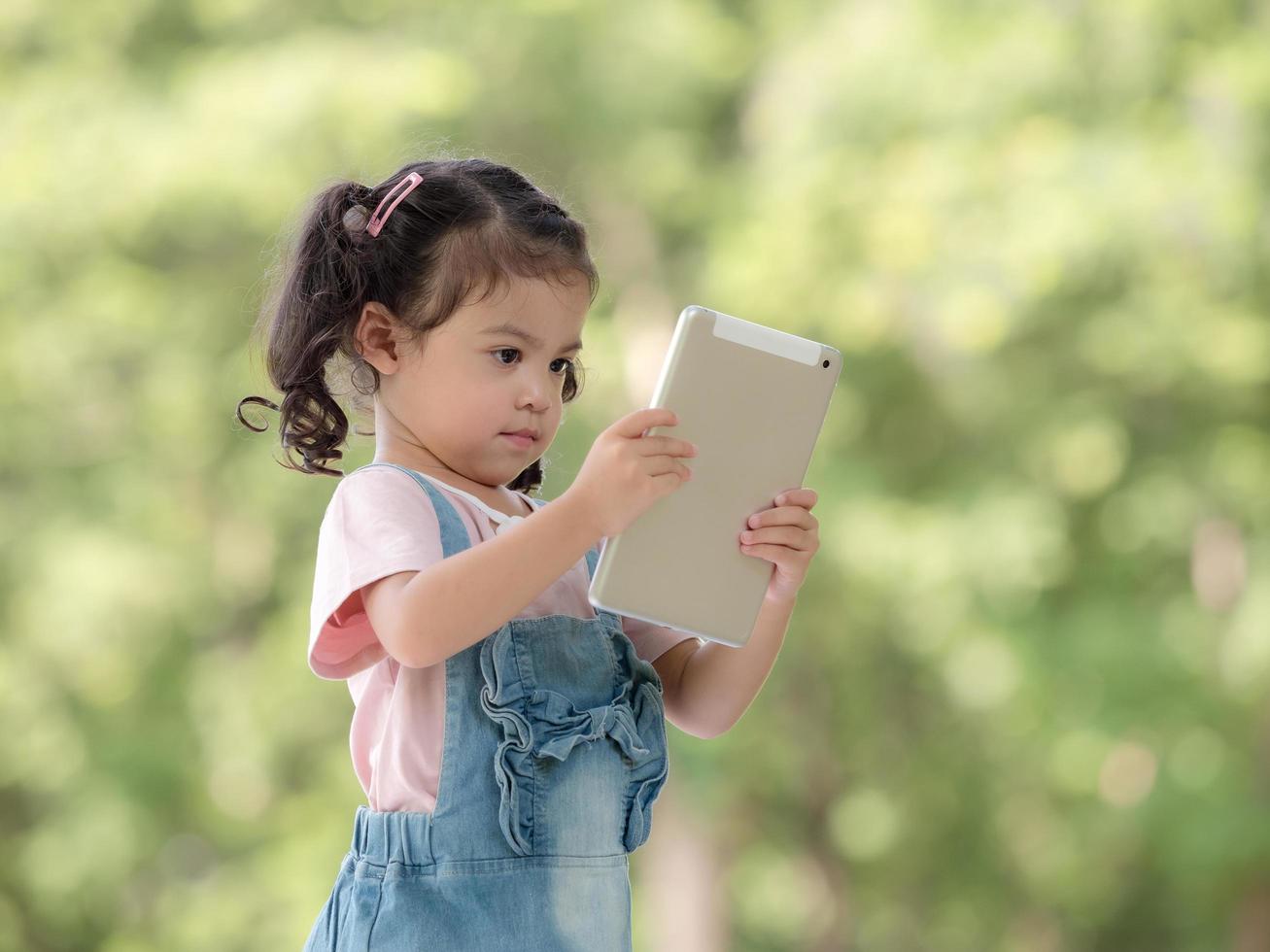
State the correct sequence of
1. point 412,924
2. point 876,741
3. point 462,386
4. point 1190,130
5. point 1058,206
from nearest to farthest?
point 412,924
point 462,386
point 1058,206
point 1190,130
point 876,741

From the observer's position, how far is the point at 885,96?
4156 mm

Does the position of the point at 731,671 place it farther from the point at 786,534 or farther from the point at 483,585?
the point at 483,585

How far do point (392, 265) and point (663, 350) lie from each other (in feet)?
11.5

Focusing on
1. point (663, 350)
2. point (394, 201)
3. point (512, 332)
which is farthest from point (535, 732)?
point (663, 350)

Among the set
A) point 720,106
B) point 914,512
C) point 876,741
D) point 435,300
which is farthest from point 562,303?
point 876,741

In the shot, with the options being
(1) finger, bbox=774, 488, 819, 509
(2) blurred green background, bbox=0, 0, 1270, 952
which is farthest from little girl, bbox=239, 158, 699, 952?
(2) blurred green background, bbox=0, 0, 1270, 952

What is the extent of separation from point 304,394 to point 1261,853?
4.09 meters

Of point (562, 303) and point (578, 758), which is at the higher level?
point (562, 303)

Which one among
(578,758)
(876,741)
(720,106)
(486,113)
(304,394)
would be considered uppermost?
(720,106)

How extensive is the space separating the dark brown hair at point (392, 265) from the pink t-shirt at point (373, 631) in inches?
5.8

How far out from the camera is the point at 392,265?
1206 mm

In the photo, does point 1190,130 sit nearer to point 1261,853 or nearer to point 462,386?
point 1261,853

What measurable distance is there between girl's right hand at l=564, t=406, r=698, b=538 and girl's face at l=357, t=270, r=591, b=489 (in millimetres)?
131

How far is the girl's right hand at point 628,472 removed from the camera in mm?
1034
